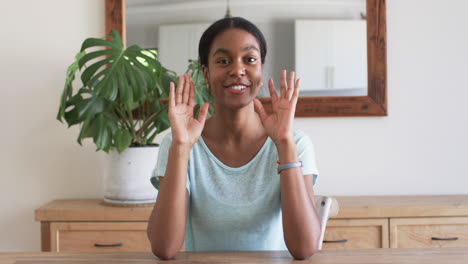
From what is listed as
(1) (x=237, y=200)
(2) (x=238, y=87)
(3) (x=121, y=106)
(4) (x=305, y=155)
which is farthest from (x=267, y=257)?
(3) (x=121, y=106)

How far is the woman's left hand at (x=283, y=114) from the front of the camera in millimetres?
1306

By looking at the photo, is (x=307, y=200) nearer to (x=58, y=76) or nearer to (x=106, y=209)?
(x=106, y=209)

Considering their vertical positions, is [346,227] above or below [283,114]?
below

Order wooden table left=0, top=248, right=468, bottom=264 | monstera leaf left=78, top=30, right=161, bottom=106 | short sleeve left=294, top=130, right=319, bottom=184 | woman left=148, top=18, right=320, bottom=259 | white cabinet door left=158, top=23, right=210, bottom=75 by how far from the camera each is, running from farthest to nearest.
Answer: white cabinet door left=158, top=23, right=210, bottom=75
monstera leaf left=78, top=30, right=161, bottom=106
short sleeve left=294, top=130, right=319, bottom=184
woman left=148, top=18, right=320, bottom=259
wooden table left=0, top=248, right=468, bottom=264

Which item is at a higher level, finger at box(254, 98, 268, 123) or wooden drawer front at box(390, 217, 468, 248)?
finger at box(254, 98, 268, 123)

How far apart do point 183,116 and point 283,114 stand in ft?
0.88

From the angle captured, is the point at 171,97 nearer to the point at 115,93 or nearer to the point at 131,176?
the point at 115,93

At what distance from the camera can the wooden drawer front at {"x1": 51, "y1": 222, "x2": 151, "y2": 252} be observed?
7.04ft

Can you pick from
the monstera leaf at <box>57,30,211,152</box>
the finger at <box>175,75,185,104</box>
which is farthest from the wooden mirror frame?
the finger at <box>175,75,185,104</box>

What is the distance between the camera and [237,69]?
1.36 metres

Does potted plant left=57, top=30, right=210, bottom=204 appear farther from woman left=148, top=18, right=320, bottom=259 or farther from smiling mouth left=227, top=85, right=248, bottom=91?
smiling mouth left=227, top=85, right=248, bottom=91

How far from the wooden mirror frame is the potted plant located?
1.39 feet

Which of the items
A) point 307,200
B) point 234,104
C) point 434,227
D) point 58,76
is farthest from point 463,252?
point 58,76

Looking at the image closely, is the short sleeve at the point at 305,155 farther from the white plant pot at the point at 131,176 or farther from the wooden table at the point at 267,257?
the white plant pot at the point at 131,176
